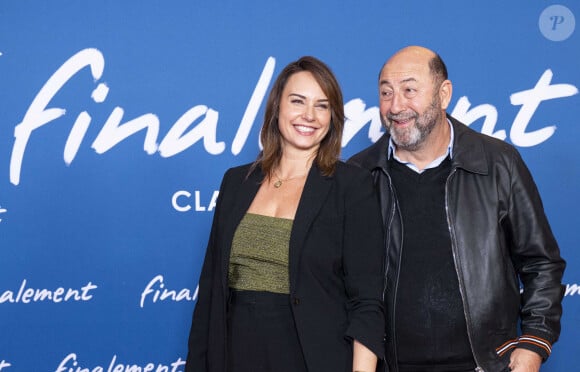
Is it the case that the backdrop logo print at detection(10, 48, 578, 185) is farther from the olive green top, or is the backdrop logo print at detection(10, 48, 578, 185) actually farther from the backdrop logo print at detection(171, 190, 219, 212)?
the olive green top

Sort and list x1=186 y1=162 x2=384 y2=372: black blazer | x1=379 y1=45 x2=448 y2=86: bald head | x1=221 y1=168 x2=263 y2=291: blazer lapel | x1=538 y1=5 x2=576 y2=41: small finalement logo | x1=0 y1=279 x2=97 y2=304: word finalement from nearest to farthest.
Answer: x1=186 y1=162 x2=384 y2=372: black blazer → x1=221 y1=168 x2=263 y2=291: blazer lapel → x1=379 y1=45 x2=448 y2=86: bald head → x1=0 y1=279 x2=97 y2=304: word finalement → x1=538 y1=5 x2=576 y2=41: small finalement logo

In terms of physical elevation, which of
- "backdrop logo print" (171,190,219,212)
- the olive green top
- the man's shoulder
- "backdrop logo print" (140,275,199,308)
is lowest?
the olive green top

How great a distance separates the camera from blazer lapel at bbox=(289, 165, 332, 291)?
179 centimetres

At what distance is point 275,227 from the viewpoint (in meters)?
1.86

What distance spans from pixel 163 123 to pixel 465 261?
1.40 meters

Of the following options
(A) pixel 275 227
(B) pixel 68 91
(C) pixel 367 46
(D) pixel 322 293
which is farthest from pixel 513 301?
(B) pixel 68 91

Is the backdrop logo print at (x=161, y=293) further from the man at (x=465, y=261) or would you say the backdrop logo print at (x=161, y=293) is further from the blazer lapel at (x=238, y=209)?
the man at (x=465, y=261)

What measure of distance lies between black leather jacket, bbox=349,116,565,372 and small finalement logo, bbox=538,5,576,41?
3.71ft

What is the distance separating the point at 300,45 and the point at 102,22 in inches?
31.8

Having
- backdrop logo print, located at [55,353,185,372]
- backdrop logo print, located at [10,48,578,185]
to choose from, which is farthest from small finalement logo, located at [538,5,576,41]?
backdrop logo print, located at [55,353,185,372]

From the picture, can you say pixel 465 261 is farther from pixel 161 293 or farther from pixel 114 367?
pixel 114 367

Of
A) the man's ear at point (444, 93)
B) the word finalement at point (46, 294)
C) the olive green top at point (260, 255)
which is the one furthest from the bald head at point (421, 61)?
the word finalement at point (46, 294)

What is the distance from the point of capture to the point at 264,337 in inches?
71.9

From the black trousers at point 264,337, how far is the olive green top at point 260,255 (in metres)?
0.03
